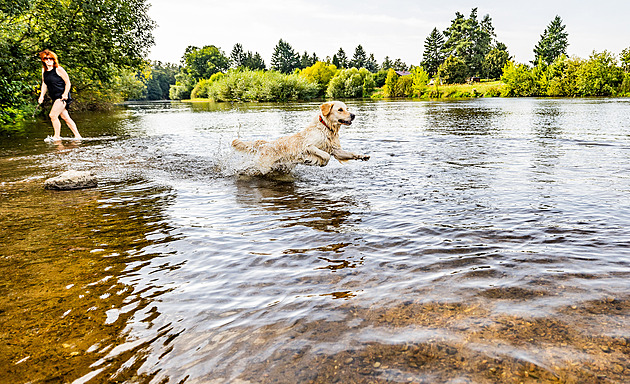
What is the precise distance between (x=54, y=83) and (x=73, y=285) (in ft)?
41.6

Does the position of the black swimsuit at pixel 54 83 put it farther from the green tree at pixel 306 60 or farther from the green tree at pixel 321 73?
the green tree at pixel 306 60

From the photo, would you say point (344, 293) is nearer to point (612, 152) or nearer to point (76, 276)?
point (76, 276)

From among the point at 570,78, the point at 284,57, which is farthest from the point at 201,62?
the point at 570,78

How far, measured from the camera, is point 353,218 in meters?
5.69

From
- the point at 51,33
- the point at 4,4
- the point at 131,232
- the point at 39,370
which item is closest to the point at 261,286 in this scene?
the point at 39,370

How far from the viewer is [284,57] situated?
594 ft

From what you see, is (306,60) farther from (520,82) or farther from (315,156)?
(315,156)

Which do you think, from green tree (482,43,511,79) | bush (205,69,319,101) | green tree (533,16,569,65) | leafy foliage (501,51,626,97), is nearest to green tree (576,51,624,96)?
leafy foliage (501,51,626,97)

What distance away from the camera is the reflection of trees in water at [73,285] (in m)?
2.55

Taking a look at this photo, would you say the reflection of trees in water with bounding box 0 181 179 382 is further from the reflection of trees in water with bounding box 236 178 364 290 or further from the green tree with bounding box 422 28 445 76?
the green tree with bounding box 422 28 445 76

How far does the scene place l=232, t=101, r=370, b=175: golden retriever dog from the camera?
8.43 meters

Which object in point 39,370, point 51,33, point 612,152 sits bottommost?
point 39,370

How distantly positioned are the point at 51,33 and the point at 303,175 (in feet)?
44.8

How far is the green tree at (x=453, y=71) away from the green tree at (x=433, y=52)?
3650cm
